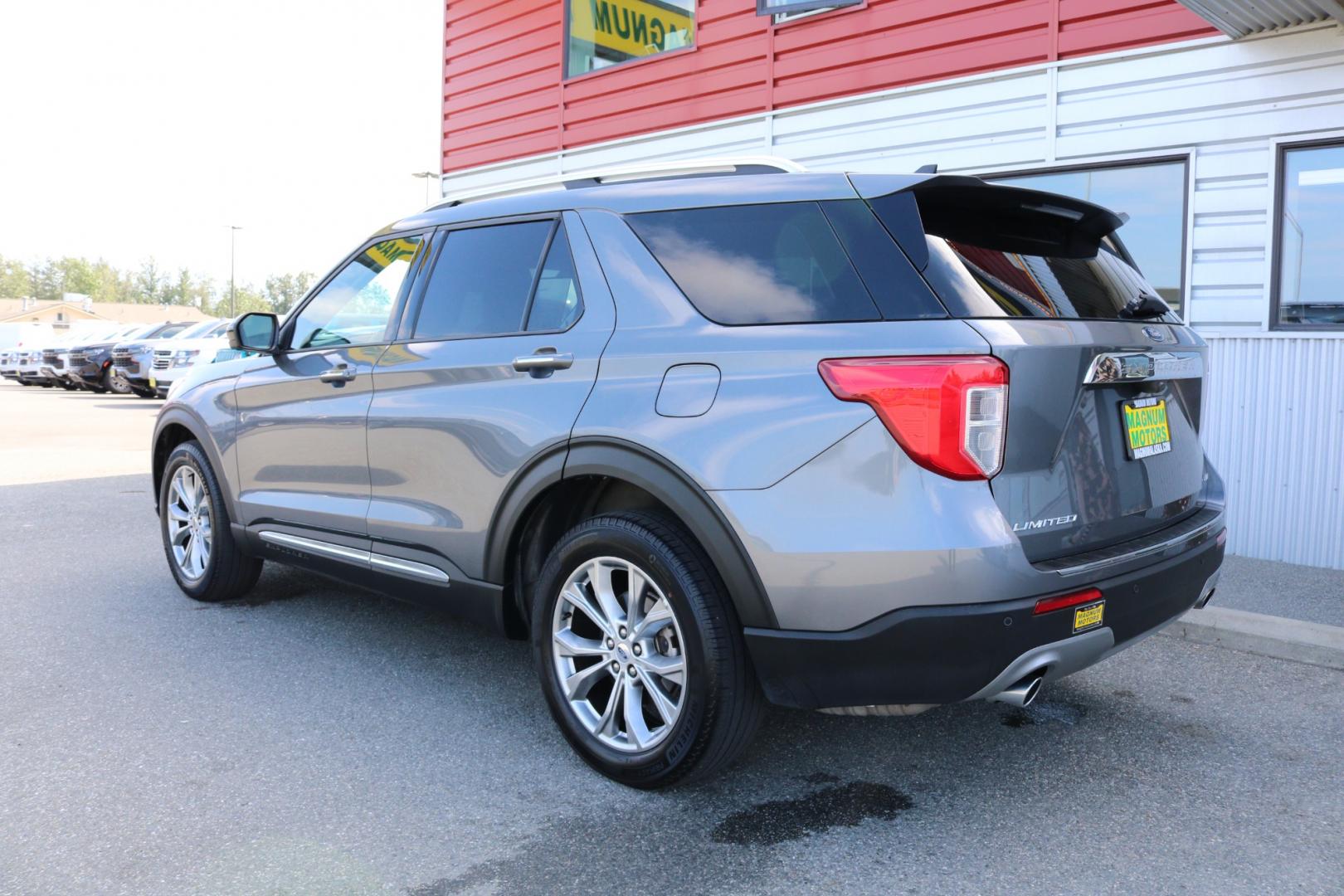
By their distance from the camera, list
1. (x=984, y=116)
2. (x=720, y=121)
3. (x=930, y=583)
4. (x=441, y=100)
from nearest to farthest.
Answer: (x=930, y=583)
(x=984, y=116)
(x=720, y=121)
(x=441, y=100)

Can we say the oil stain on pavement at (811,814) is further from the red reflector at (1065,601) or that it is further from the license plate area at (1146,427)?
the license plate area at (1146,427)

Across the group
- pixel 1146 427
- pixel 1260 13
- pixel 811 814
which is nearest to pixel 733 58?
pixel 1260 13

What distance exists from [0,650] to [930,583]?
403 centimetres

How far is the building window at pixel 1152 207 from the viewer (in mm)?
6816

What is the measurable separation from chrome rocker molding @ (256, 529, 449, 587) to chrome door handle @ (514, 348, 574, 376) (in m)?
0.84

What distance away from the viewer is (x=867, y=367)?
2.77 meters

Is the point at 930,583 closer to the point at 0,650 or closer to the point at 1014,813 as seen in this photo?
the point at 1014,813

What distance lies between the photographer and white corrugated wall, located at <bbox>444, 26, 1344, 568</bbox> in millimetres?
6250

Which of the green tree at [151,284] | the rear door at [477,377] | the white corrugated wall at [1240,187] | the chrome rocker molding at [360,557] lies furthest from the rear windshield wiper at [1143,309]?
the green tree at [151,284]

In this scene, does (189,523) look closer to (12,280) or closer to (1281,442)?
(1281,442)

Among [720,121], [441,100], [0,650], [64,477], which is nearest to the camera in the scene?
[0,650]

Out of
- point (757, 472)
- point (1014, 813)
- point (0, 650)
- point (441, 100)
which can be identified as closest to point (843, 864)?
point (1014, 813)

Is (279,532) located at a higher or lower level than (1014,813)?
higher

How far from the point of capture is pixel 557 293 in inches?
143
